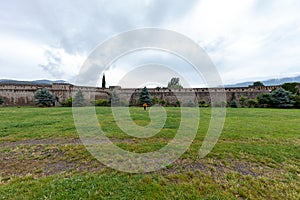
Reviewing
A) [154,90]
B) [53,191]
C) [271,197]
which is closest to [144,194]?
[53,191]

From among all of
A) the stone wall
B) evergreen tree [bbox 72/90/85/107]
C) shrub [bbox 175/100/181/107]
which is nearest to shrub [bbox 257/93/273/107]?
the stone wall

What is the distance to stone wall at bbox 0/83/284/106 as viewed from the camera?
20.4 metres

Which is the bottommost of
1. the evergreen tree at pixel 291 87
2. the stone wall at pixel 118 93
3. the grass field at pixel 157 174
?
the grass field at pixel 157 174

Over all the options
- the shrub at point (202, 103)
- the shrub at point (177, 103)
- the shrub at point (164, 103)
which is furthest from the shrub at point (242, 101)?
the shrub at point (164, 103)

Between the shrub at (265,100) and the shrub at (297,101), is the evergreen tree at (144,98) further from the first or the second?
the shrub at (297,101)

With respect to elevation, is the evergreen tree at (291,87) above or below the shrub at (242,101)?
above

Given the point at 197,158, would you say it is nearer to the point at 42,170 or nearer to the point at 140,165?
the point at 140,165

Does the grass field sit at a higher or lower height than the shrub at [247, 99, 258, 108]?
lower

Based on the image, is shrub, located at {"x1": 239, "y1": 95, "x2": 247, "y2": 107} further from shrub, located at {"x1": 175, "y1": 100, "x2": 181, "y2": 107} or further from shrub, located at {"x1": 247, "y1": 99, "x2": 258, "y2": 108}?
shrub, located at {"x1": 175, "y1": 100, "x2": 181, "y2": 107}

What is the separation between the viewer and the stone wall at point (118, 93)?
20.4 meters

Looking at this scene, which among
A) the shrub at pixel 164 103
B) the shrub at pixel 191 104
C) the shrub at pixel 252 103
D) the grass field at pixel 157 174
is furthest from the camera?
the shrub at pixel 164 103

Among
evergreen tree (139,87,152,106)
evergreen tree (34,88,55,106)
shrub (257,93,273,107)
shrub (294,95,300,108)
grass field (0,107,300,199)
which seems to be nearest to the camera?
grass field (0,107,300,199)

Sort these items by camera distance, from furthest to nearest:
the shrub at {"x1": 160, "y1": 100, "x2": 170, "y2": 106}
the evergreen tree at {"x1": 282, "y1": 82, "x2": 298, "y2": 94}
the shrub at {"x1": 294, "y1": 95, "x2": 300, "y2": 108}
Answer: the shrub at {"x1": 160, "y1": 100, "x2": 170, "y2": 106}, the evergreen tree at {"x1": 282, "y1": 82, "x2": 298, "y2": 94}, the shrub at {"x1": 294, "y1": 95, "x2": 300, "y2": 108}

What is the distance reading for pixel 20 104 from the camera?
20703 millimetres
